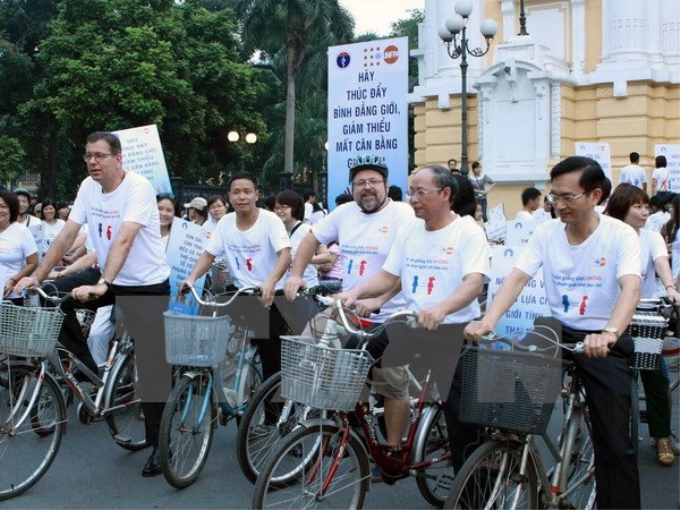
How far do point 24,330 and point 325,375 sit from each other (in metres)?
2.02

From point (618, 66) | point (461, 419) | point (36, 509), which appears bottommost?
point (36, 509)

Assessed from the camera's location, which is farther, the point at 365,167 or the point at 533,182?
the point at 533,182

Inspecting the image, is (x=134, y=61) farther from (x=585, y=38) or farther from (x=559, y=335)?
(x=559, y=335)

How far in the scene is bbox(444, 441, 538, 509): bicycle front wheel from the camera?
4.08m

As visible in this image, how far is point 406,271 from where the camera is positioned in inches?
201

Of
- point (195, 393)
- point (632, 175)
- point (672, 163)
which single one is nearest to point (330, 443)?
point (195, 393)

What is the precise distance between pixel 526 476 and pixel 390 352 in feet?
3.39

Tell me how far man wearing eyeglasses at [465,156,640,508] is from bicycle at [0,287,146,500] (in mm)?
2564

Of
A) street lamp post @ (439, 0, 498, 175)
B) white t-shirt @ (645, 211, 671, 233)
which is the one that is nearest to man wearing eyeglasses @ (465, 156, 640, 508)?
white t-shirt @ (645, 211, 671, 233)

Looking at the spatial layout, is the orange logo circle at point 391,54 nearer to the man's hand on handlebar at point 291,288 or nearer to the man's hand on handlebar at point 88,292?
the man's hand on handlebar at point 291,288

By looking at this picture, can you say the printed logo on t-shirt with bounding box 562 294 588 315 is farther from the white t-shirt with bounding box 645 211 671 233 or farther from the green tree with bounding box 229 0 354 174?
the green tree with bounding box 229 0 354 174

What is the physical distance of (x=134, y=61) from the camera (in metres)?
34.7

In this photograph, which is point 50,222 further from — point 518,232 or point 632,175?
point 632,175

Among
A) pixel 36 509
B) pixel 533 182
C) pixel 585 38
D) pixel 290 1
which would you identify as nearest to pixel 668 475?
pixel 36 509
